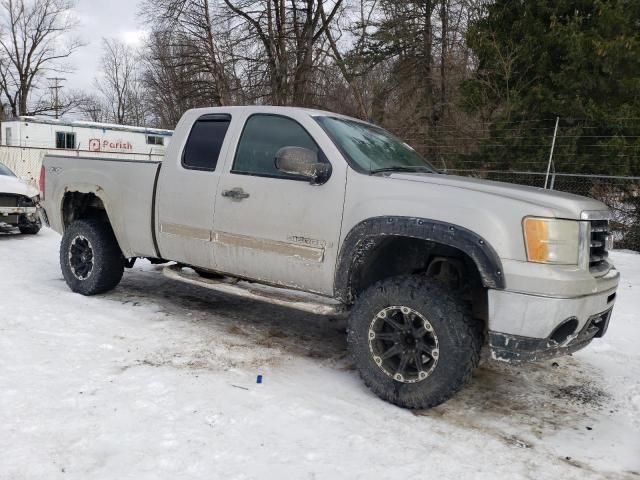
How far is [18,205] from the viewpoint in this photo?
9688mm

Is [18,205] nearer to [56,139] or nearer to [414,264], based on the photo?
[414,264]

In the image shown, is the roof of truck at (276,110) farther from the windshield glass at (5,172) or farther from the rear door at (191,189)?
the windshield glass at (5,172)

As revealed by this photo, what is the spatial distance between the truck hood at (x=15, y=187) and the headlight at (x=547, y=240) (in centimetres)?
929

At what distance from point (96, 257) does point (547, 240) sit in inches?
170

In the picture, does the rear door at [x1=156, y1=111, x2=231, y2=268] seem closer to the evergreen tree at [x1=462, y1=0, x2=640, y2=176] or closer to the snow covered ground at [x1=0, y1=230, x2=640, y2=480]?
the snow covered ground at [x1=0, y1=230, x2=640, y2=480]

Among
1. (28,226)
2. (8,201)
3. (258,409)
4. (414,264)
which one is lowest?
(28,226)

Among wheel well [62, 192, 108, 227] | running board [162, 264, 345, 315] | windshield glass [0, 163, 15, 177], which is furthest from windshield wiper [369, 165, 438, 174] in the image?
windshield glass [0, 163, 15, 177]

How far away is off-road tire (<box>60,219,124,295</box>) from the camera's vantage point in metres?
5.49

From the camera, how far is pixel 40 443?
9.04 ft

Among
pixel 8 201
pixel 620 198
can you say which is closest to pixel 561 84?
pixel 620 198

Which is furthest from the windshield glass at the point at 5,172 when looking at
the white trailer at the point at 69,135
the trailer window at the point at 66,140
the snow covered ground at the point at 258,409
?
the trailer window at the point at 66,140

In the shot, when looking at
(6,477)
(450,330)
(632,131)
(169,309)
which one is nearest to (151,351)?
(169,309)

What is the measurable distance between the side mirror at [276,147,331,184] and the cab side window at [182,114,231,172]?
1.00m

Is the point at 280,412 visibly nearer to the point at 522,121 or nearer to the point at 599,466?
the point at 599,466
